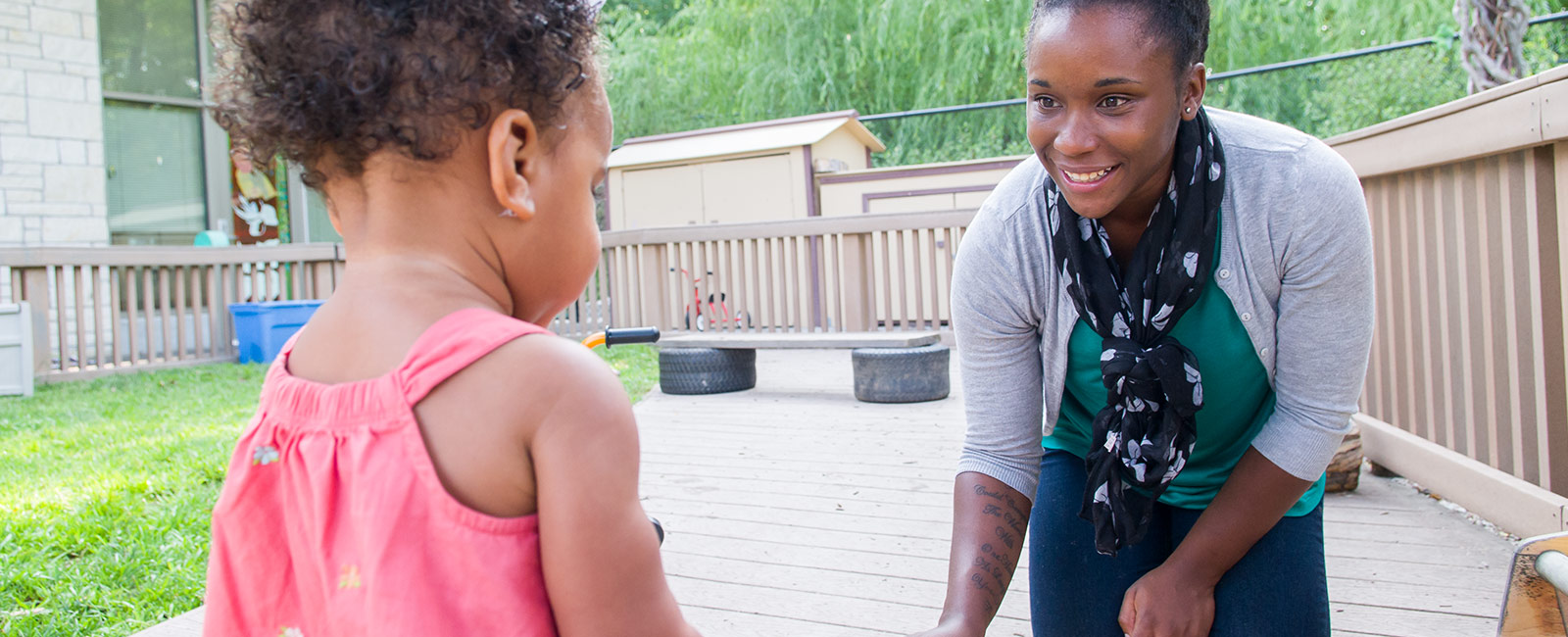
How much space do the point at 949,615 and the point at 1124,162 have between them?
764 millimetres

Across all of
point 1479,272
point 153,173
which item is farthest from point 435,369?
point 153,173

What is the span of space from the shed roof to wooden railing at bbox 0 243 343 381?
3.34 metres

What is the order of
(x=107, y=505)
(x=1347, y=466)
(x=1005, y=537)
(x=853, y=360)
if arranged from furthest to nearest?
(x=853, y=360)
(x=107, y=505)
(x=1347, y=466)
(x=1005, y=537)

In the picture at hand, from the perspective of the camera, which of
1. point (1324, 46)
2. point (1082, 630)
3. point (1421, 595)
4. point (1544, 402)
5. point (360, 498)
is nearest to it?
point (360, 498)

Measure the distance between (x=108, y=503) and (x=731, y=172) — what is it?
23.8ft

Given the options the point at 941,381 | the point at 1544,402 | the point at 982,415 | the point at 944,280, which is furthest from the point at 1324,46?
the point at 982,415

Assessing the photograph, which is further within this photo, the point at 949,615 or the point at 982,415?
the point at 982,415

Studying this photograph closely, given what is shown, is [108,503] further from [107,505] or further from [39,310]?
[39,310]

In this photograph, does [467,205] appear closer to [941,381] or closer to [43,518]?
[43,518]

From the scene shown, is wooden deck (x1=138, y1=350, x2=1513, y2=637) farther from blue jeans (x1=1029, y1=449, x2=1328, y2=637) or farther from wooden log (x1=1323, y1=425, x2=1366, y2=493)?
blue jeans (x1=1029, y1=449, x2=1328, y2=637)

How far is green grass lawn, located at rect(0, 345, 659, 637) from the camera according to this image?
2.60 meters

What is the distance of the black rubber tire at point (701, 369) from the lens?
238 inches

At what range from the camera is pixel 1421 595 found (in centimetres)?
241

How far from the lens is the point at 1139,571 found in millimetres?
1874
